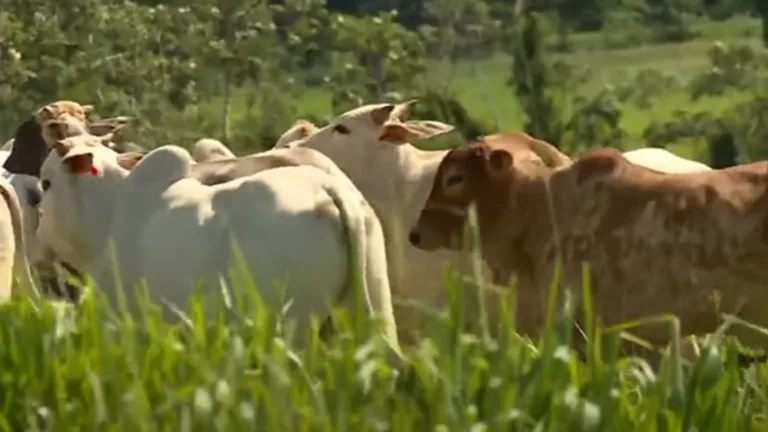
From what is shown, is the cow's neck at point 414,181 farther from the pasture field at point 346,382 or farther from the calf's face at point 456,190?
the pasture field at point 346,382

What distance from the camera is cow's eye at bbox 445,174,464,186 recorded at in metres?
3.27

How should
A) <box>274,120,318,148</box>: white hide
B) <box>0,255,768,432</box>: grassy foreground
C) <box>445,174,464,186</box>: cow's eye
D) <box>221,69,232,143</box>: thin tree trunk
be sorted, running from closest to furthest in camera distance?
<box>0,255,768,432</box>: grassy foreground
<box>445,174,464,186</box>: cow's eye
<box>274,120,318,148</box>: white hide
<box>221,69,232,143</box>: thin tree trunk

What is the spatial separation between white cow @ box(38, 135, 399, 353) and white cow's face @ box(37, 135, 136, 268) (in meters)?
0.24

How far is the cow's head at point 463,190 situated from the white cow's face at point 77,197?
760 mm

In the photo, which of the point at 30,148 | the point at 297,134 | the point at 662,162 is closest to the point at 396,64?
the point at 30,148

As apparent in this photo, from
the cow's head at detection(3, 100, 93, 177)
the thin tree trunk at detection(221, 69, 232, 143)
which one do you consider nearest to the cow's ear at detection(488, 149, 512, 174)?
the cow's head at detection(3, 100, 93, 177)

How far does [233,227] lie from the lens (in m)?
2.85

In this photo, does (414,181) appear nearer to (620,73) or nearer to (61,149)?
(61,149)

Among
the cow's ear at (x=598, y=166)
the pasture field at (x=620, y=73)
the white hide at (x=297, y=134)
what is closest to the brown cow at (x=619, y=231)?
the cow's ear at (x=598, y=166)

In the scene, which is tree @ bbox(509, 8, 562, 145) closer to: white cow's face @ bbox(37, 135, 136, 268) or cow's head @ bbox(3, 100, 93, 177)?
cow's head @ bbox(3, 100, 93, 177)

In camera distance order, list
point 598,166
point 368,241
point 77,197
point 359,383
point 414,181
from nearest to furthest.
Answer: point 359,383 → point 368,241 → point 598,166 → point 77,197 → point 414,181

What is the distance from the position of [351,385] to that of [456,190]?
175 centimetres

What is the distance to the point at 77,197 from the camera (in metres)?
3.59

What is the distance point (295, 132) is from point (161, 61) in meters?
2.94
